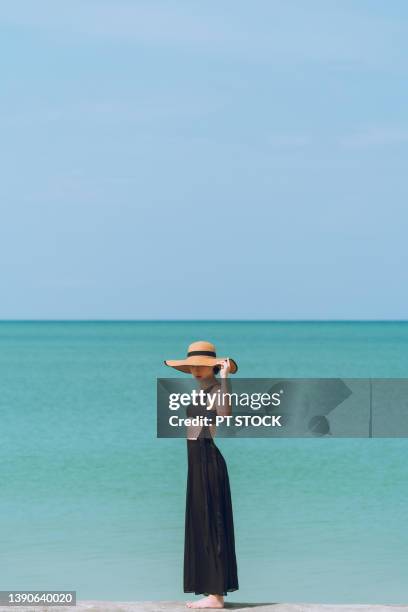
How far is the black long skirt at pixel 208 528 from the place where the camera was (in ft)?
26.1

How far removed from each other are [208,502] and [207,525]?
139 mm

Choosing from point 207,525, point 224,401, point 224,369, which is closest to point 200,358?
point 224,369

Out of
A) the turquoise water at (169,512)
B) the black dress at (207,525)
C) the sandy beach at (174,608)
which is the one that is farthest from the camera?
the turquoise water at (169,512)

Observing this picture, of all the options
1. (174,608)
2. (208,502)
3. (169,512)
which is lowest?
(174,608)

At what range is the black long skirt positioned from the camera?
796 centimetres

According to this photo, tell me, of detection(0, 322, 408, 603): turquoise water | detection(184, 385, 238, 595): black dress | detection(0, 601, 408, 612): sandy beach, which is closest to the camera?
detection(0, 601, 408, 612): sandy beach

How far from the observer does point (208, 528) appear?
26.1ft

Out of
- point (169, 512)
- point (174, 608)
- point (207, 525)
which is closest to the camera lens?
point (174, 608)

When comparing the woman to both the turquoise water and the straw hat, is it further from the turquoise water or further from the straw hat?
the turquoise water

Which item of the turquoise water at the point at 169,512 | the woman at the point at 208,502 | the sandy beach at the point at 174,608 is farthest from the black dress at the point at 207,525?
the turquoise water at the point at 169,512

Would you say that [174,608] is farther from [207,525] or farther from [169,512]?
[169,512]

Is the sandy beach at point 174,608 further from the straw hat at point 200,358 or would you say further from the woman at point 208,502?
the straw hat at point 200,358

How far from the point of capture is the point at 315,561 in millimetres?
13805

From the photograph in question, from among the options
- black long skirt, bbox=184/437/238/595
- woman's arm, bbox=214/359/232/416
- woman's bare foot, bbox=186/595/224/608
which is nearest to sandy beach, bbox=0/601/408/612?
woman's bare foot, bbox=186/595/224/608
